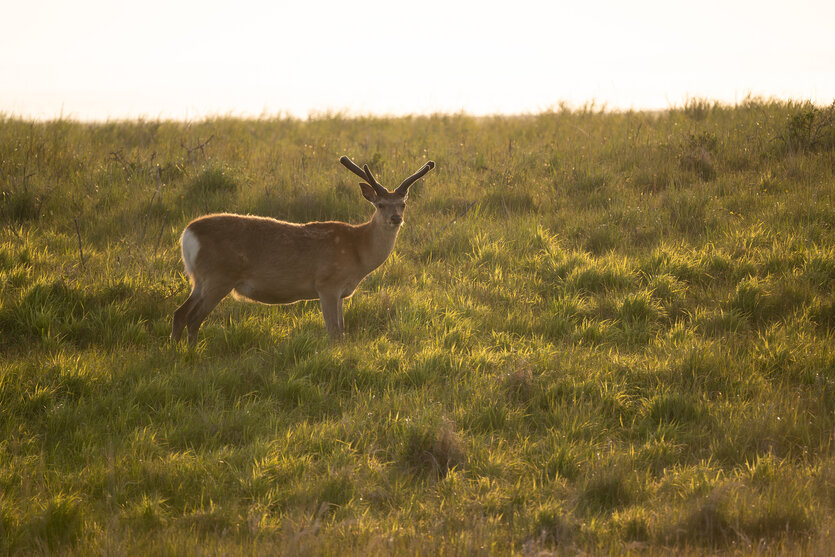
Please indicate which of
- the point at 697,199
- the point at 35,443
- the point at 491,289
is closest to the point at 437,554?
the point at 35,443

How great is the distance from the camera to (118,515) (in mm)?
4191

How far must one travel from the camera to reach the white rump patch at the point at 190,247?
277 inches

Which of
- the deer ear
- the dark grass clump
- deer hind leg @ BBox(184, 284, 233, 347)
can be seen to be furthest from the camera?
the deer ear

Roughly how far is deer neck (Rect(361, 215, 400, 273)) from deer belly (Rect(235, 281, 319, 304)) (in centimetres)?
65

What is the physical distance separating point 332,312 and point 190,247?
1464 mm

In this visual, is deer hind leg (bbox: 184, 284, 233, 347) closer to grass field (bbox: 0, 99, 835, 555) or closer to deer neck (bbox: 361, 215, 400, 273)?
grass field (bbox: 0, 99, 835, 555)

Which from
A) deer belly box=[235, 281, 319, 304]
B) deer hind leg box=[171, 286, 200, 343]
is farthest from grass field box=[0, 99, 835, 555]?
deer belly box=[235, 281, 319, 304]

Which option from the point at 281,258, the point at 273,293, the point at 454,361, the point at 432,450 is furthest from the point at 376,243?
the point at 432,450

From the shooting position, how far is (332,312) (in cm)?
731

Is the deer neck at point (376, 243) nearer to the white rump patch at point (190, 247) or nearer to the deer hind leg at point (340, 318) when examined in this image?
the deer hind leg at point (340, 318)

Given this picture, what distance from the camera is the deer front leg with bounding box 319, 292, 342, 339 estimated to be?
7230mm

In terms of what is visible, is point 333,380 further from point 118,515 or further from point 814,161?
point 814,161

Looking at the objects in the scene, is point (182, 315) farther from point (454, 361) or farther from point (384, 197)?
point (454, 361)

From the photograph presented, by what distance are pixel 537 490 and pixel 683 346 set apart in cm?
251
